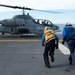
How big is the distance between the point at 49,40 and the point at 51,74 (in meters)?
1.67

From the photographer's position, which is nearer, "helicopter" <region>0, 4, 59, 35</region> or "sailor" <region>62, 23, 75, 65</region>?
"sailor" <region>62, 23, 75, 65</region>

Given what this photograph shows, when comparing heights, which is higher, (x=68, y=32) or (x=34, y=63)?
(x=68, y=32)

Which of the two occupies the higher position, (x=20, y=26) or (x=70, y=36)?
(x=70, y=36)

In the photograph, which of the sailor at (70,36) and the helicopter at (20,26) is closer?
the sailor at (70,36)

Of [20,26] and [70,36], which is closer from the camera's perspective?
[70,36]

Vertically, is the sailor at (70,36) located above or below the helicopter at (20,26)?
above

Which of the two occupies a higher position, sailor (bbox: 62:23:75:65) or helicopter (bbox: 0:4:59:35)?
sailor (bbox: 62:23:75:65)

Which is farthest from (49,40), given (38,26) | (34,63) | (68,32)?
(38,26)

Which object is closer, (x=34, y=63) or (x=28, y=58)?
(x=34, y=63)

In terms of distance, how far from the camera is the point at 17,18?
25047 millimetres

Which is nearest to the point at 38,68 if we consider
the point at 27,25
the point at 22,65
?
the point at 22,65

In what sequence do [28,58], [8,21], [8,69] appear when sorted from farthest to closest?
[8,21] → [28,58] → [8,69]

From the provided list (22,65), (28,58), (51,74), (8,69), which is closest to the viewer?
(51,74)

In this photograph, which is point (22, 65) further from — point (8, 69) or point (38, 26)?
point (38, 26)
